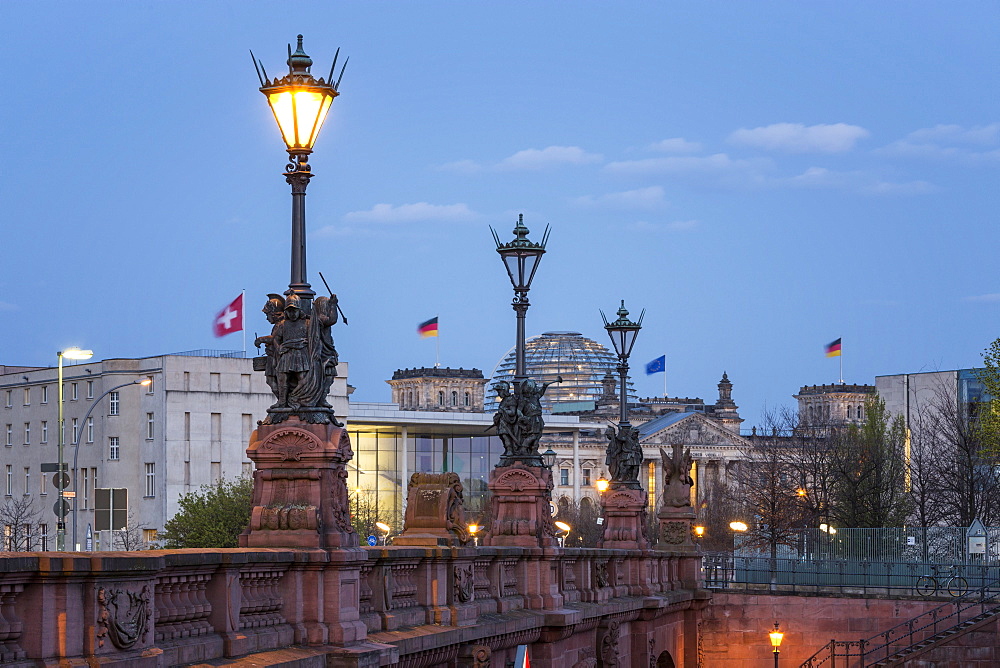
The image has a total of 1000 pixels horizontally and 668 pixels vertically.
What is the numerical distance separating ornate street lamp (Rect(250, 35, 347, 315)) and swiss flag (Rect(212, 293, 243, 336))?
74.2 metres

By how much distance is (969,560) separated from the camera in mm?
57719

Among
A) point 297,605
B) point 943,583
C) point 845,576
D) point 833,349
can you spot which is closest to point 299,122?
point 297,605

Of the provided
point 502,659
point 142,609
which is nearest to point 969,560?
point 502,659

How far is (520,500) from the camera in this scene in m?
25.9

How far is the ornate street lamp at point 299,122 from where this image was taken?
52.2ft

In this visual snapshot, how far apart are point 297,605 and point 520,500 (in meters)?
11.2

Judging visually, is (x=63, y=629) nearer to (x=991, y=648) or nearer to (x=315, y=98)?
(x=315, y=98)

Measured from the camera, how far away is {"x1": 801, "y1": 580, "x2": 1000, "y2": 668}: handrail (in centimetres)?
4903

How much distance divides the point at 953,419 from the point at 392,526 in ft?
148

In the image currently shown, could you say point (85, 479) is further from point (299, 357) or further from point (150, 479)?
point (299, 357)

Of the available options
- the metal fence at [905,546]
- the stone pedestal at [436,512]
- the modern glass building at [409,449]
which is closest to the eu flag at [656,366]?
the modern glass building at [409,449]

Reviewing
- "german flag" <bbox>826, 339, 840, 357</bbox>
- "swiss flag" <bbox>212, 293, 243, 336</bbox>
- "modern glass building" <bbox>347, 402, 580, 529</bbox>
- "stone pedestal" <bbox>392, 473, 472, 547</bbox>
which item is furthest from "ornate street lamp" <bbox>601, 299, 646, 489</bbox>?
"german flag" <bbox>826, 339, 840, 357</bbox>

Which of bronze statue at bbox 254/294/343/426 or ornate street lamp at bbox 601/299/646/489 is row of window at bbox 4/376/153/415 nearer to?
ornate street lamp at bbox 601/299/646/489

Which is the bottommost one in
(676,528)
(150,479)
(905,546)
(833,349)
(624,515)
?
(905,546)
